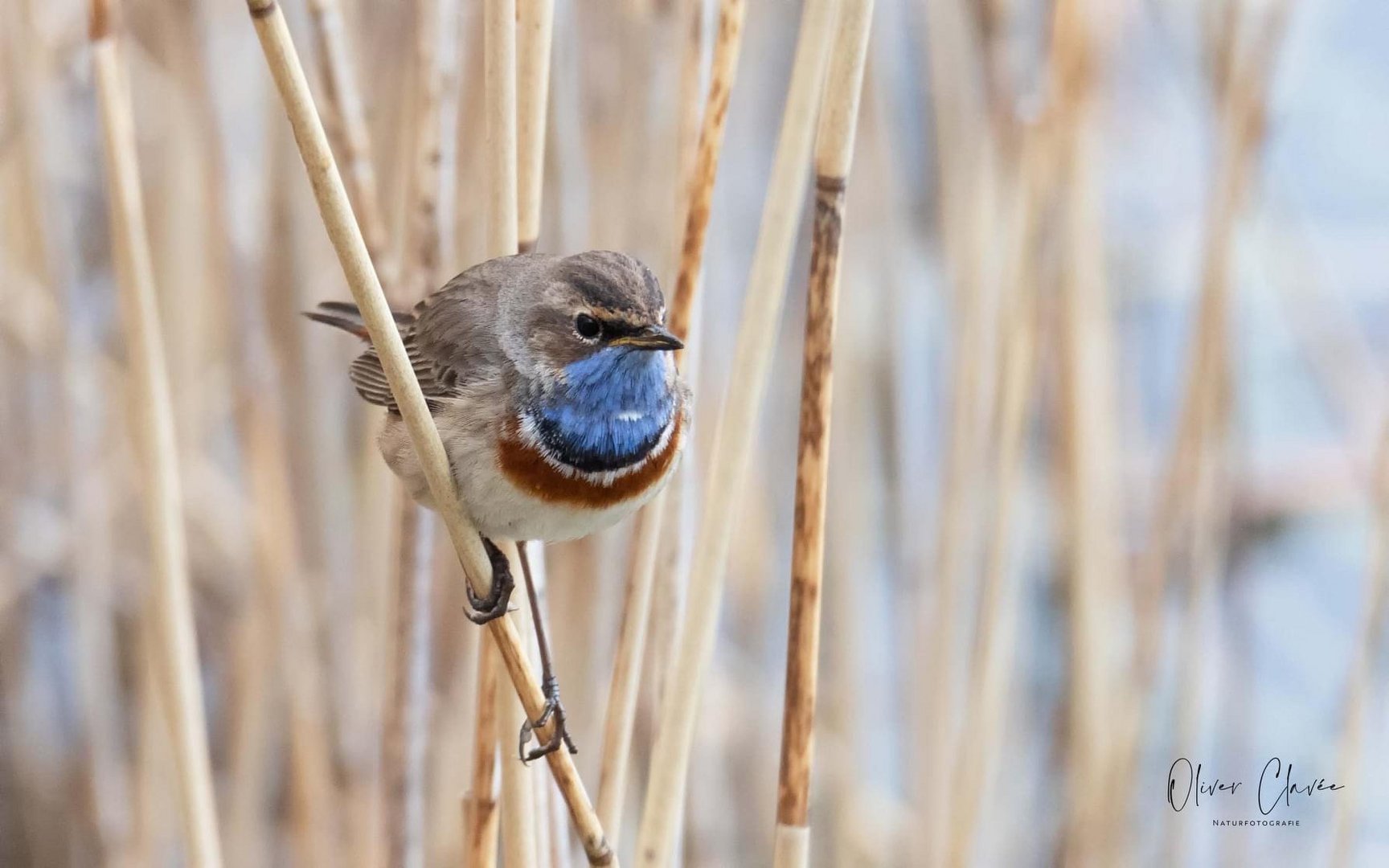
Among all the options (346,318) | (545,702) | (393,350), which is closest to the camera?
(393,350)

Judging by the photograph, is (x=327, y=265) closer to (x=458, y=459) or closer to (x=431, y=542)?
(x=431, y=542)

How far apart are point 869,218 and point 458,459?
1.37 metres

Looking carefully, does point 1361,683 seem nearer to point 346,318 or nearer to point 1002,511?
point 1002,511

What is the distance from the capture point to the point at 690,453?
6.73ft

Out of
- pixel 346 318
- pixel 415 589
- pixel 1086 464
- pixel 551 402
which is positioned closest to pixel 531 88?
pixel 551 402

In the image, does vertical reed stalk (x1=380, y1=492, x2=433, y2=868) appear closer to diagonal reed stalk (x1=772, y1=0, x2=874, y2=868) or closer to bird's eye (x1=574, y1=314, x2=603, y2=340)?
bird's eye (x1=574, y1=314, x2=603, y2=340)

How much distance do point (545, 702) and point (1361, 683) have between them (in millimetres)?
1534

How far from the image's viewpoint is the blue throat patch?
1702 mm

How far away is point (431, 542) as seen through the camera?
1973mm

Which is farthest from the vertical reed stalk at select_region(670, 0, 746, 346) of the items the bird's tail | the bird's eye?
the bird's tail

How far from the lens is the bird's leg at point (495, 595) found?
1446mm

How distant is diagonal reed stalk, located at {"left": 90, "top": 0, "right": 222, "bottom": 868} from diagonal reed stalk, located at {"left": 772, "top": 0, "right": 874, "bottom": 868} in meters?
0.80

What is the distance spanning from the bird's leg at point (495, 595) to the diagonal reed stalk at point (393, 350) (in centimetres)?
1

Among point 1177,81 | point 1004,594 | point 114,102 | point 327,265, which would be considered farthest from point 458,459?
point 1177,81
